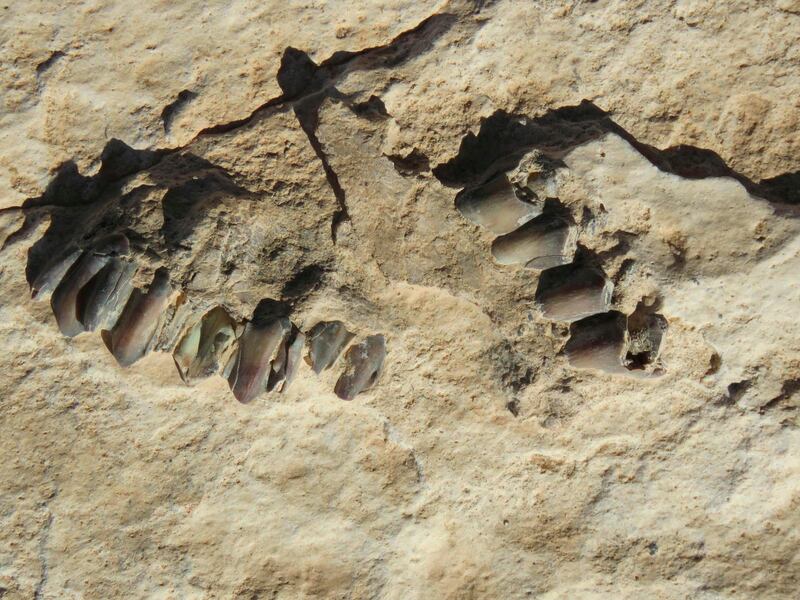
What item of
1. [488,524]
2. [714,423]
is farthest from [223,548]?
[714,423]

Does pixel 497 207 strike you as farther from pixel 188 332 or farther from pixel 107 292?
pixel 107 292

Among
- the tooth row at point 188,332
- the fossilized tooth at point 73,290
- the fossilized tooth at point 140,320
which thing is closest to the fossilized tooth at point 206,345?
the tooth row at point 188,332

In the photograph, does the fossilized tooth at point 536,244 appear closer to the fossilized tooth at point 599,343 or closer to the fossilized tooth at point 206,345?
the fossilized tooth at point 599,343

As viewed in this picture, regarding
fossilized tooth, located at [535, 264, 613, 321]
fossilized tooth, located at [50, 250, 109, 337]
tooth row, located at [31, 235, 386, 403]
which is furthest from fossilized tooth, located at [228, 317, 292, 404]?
fossilized tooth, located at [535, 264, 613, 321]

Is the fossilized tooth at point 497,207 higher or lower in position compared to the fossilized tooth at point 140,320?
higher

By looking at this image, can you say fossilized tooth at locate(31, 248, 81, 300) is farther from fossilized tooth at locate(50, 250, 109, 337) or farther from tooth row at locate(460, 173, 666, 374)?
tooth row at locate(460, 173, 666, 374)

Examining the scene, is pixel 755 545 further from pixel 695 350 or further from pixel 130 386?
pixel 130 386

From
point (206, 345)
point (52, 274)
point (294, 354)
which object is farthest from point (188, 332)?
point (52, 274)
